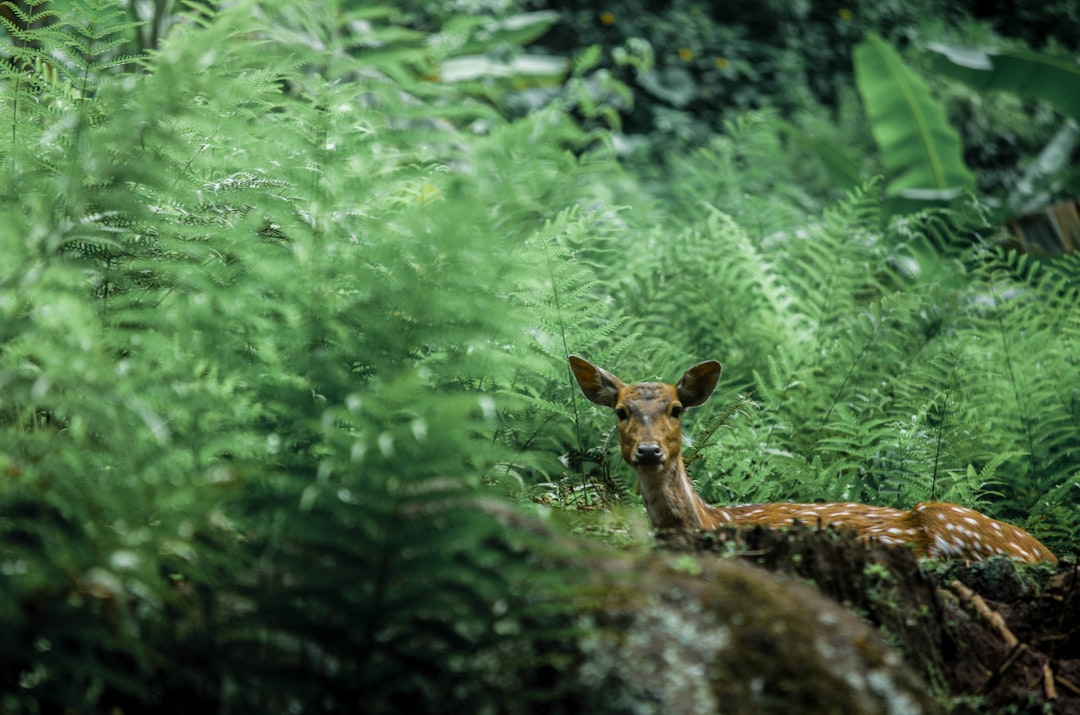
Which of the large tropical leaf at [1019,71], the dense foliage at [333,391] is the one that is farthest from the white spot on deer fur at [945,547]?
the large tropical leaf at [1019,71]

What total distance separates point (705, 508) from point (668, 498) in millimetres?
269

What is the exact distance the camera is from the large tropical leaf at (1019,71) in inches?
318

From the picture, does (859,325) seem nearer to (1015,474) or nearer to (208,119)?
(1015,474)

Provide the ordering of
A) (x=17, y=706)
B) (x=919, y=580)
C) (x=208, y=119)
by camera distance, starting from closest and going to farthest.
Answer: (x=17, y=706), (x=919, y=580), (x=208, y=119)

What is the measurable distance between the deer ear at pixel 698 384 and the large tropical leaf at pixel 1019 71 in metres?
5.28

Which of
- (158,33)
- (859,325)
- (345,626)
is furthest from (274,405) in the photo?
(158,33)

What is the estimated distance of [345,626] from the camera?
67.9 inches

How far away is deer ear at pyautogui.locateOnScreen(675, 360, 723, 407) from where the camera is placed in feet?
13.2

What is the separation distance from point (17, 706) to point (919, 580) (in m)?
1.88

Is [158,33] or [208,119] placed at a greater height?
[208,119]

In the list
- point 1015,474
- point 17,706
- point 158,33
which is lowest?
point 1015,474

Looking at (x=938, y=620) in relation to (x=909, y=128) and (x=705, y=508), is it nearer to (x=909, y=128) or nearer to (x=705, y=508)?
(x=705, y=508)

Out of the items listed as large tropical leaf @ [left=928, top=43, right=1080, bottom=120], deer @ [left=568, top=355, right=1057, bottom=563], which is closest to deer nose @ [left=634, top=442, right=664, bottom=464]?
deer @ [left=568, top=355, right=1057, bottom=563]

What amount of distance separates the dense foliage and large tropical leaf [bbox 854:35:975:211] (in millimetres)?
2896
